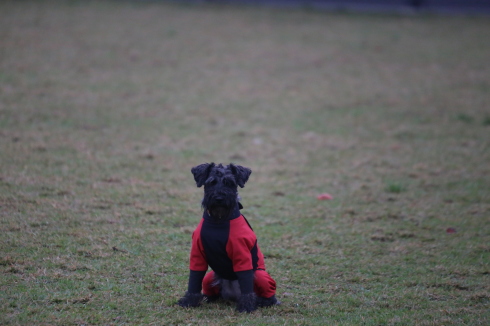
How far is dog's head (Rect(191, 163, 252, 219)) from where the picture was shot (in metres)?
5.17

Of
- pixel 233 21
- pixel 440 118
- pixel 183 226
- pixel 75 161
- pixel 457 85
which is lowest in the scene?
pixel 183 226

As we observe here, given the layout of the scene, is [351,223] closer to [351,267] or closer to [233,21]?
[351,267]

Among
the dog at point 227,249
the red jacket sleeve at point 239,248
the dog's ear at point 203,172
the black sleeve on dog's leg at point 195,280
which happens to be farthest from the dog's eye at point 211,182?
the black sleeve on dog's leg at point 195,280

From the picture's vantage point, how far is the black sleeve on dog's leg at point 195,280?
5.33m

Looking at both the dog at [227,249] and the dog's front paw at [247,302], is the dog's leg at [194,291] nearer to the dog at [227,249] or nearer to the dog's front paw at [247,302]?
the dog at [227,249]

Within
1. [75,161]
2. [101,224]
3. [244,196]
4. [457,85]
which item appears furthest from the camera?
[457,85]

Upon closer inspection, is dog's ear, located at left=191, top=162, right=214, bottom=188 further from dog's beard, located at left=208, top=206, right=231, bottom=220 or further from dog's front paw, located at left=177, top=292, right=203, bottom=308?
dog's front paw, located at left=177, top=292, right=203, bottom=308

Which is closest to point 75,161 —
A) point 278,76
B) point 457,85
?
point 278,76

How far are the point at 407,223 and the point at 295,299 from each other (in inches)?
128

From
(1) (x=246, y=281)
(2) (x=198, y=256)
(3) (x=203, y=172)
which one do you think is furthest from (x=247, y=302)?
(3) (x=203, y=172)

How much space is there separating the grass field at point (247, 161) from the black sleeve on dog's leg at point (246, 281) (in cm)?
32

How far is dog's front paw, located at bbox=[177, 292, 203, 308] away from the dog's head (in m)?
0.87

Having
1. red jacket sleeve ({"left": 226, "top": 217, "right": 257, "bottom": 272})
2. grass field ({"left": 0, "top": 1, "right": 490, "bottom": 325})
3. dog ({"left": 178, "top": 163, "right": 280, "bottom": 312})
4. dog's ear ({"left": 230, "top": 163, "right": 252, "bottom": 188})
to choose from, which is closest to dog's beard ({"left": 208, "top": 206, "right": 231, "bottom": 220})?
dog ({"left": 178, "top": 163, "right": 280, "bottom": 312})

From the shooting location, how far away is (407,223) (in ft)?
27.3
